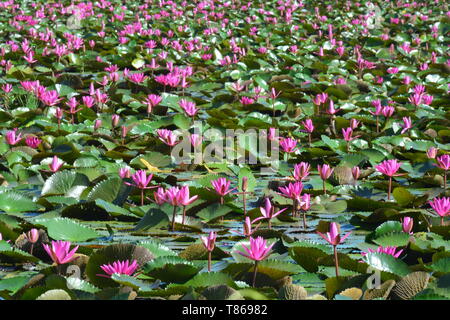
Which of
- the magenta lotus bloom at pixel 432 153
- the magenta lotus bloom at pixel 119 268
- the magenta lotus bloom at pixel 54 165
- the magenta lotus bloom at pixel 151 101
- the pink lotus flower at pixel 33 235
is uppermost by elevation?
the magenta lotus bloom at pixel 151 101

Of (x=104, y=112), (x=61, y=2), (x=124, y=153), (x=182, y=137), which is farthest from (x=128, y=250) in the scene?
(x=61, y=2)

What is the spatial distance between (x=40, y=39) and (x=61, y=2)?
15.1 ft

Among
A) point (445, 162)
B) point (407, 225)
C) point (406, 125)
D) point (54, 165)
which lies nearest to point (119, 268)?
point (407, 225)

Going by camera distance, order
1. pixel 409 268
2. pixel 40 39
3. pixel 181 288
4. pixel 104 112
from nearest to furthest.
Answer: pixel 181 288 → pixel 409 268 → pixel 104 112 → pixel 40 39

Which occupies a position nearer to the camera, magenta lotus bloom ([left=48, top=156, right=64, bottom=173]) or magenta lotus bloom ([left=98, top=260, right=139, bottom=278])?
magenta lotus bloom ([left=98, top=260, right=139, bottom=278])

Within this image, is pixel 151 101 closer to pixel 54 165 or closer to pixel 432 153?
pixel 54 165

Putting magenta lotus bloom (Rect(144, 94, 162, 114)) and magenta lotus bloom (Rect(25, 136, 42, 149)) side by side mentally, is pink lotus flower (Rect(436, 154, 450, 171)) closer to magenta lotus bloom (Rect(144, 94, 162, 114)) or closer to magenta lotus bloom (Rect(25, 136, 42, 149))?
magenta lotus bloom (Rect(25, 136, 42, 149))

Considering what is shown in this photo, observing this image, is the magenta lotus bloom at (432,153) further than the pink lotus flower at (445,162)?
Yes

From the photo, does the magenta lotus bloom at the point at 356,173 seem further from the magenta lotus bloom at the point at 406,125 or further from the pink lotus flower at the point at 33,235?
the pink lotus flower at the point at 33,235

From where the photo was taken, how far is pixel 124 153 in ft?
16.3

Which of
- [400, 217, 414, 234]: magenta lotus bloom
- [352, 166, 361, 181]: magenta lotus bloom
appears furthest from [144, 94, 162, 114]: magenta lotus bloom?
[400, 217, 414, 234]: magenta lotus bloom

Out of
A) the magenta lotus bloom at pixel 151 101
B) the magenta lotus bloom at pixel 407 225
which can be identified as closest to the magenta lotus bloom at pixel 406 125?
the magenta lotus bloom at pixel 151 101

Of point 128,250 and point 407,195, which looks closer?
point 128,250
